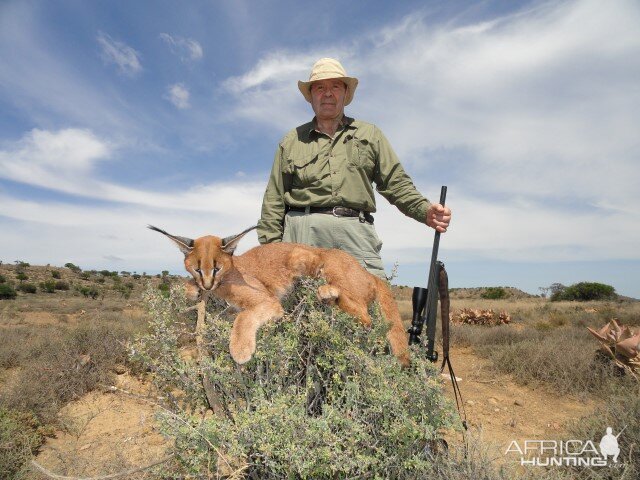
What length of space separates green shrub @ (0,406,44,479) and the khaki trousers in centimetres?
454

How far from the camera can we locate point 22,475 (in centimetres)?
527

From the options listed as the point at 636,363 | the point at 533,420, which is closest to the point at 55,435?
the point at 533,420

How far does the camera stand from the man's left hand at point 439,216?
14.8 feet

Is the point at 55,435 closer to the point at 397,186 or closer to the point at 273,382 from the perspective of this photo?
the point at 273,382

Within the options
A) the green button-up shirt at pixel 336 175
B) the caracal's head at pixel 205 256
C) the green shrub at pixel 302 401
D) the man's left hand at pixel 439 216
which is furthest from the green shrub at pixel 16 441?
the man's left hand at pixel 439 216

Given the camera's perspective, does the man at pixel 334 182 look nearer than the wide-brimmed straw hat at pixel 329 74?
Yes

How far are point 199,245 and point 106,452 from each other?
194 inches

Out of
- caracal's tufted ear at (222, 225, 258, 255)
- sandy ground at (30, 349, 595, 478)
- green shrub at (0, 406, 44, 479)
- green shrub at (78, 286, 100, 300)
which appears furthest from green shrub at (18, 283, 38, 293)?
caracal's tufted ear at (222, 225, 258, 255)

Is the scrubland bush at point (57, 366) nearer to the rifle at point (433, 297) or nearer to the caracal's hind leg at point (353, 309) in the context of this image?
the rifle at point (433, 297)

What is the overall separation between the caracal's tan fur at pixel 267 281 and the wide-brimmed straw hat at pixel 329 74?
2.25 metres

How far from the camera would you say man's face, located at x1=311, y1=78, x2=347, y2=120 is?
5012 mm

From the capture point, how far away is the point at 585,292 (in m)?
35.7

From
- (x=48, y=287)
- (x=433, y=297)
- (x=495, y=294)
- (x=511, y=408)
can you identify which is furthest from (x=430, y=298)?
(x=495, y=294)

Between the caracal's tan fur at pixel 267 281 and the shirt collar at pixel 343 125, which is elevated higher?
the shirt collar at pixel 343 125
